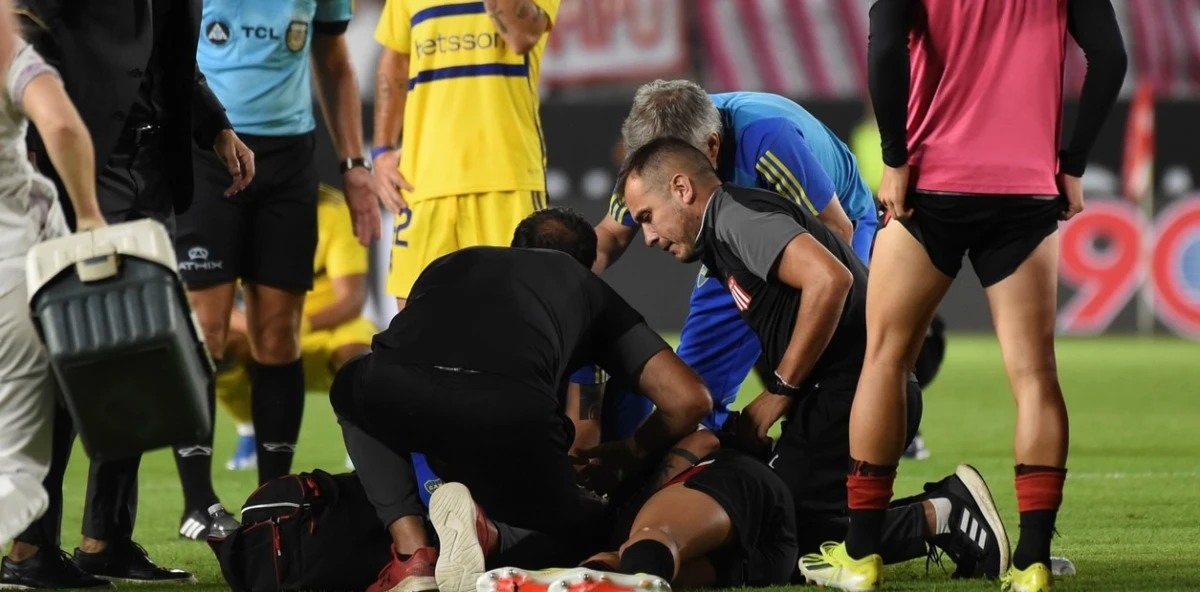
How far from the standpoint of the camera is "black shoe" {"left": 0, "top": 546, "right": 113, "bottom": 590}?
4246mm

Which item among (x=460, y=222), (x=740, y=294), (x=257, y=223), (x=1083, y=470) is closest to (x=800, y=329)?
(x=740, y=294)

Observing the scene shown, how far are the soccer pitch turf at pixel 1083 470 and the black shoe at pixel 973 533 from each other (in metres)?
0.08

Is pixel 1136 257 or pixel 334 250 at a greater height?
pixel 334 250

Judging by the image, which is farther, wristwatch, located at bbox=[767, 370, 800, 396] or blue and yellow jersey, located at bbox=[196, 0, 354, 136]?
blue and yellow jersey, located at bbox=[196, 0, 354, 136]

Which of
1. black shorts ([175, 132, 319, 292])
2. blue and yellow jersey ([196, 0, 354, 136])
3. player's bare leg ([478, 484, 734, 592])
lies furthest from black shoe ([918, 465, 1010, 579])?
blue and yellow jersey ([196, 0, 354, 136])

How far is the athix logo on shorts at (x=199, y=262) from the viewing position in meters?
5.70

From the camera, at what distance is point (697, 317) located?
5.65 m

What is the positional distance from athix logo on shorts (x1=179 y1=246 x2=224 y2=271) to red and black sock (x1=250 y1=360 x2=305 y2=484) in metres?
0.41

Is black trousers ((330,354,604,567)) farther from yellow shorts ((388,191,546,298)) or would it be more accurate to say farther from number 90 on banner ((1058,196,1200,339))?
number 90 on banner ((1058,196,1200,339))

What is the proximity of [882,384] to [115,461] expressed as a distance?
7.08 feet

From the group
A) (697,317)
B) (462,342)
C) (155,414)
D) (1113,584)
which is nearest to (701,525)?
(462,342)

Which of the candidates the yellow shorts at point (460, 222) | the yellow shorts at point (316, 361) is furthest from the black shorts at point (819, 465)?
the yellow shorts at point (316, 361)

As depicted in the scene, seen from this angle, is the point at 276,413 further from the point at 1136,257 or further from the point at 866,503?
the point at 1136,257

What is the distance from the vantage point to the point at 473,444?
3.97 meters
